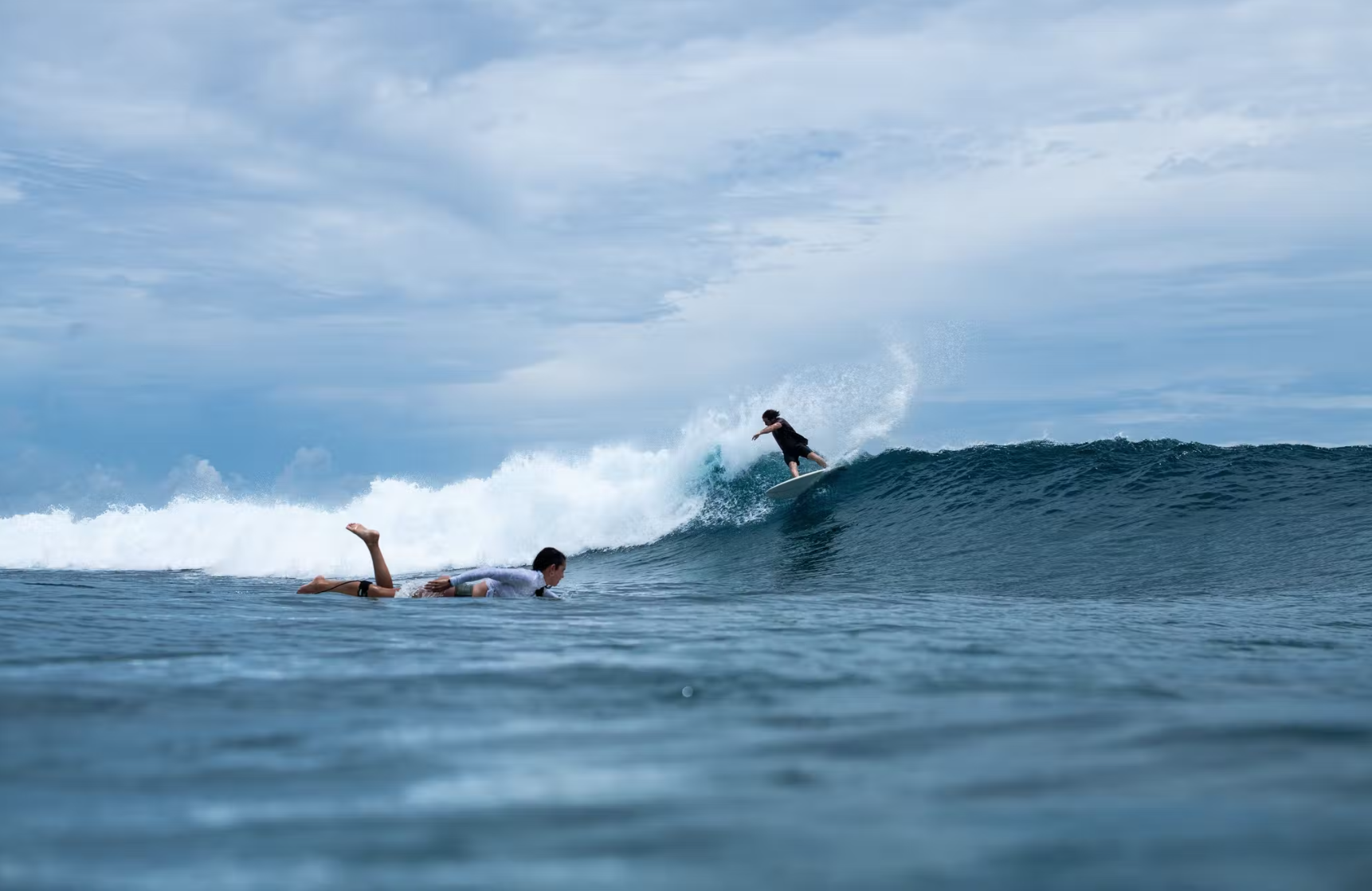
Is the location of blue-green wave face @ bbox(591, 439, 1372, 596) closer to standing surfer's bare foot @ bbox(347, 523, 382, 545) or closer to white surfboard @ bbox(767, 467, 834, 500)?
white surfboard @ bbox(767, 467, 834, 500)

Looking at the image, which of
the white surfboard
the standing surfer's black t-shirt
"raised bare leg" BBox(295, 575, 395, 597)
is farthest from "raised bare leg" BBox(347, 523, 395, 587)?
the standing surfer's black t-shirt

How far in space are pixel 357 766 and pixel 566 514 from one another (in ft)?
56.5

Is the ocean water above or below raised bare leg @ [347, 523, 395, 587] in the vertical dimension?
below

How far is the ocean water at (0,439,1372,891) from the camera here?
2871 mm

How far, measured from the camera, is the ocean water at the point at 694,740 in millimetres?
2871

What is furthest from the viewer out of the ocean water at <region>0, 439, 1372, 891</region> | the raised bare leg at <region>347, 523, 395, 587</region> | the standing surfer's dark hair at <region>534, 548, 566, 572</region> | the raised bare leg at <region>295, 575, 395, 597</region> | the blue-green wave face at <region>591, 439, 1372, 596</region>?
the blue-green wave face at <region>591, 439, 1372, 596</region>

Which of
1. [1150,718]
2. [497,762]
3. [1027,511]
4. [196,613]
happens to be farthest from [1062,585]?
[497,762]

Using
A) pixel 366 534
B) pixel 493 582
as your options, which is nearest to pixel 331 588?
pixel 366 534

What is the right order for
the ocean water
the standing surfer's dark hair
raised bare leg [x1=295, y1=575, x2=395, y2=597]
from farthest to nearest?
raised bare leg [x1=295, y1=575, x2=395, y2=597] → the standing surfer's dark hair → the ocean water

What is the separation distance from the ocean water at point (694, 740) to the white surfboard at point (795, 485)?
6.60 meters

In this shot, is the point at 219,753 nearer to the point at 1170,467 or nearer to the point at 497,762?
the point at 497,762

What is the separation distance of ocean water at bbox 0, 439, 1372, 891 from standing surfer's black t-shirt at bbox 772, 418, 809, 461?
264 inches

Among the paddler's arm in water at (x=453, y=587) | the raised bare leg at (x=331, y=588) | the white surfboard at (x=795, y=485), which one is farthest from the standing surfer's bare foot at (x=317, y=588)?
the white surfboard at (x=795, y=485)

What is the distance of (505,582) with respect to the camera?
1120 centimetres
